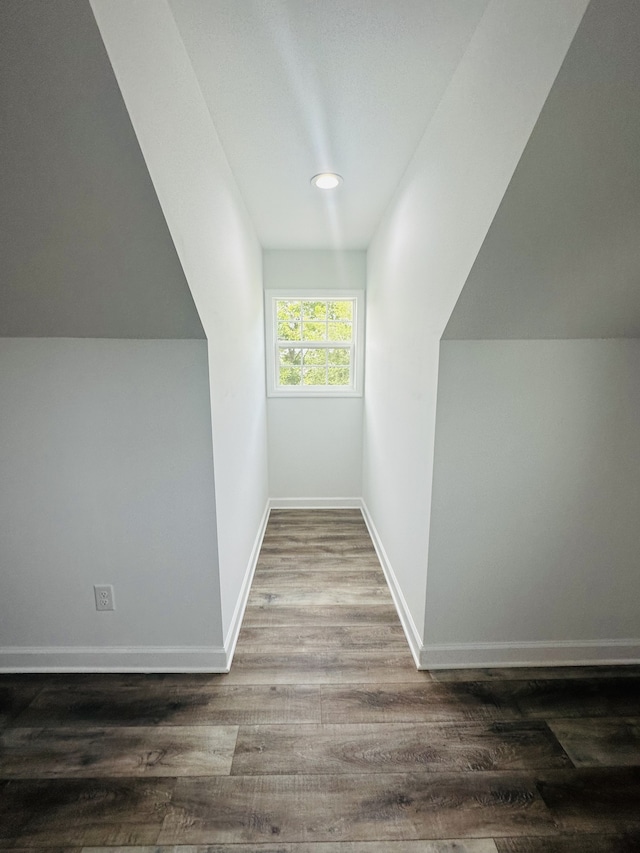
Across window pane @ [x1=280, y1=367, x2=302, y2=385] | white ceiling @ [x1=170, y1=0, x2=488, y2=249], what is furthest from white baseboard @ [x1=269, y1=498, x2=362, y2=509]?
white ceiling @ [x1=170, y1=0, x2=488, y2=249]

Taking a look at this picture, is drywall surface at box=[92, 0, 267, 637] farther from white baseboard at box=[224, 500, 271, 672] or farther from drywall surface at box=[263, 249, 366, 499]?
drywall surface at box=[263, 249, 366, 499]

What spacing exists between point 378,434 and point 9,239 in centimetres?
227

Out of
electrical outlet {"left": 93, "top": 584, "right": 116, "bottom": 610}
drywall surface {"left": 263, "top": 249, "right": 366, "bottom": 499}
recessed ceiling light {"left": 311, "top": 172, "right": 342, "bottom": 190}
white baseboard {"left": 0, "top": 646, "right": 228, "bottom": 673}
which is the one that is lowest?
white baseboard {"left": 0, "top": 646, "right": 228, "bottom": 673}

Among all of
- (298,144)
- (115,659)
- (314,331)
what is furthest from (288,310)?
(115,659)

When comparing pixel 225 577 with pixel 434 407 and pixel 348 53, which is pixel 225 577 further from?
pixel 348 53

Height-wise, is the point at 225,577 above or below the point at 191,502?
below

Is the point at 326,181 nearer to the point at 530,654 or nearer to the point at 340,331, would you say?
the point at 340,331

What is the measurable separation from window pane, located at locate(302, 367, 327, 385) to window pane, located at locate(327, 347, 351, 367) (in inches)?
4.5

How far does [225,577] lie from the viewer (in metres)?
1.82

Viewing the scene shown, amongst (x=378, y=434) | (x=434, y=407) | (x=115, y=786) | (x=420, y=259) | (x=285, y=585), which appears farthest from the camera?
(x=378, y=434)

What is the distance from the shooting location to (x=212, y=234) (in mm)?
1622

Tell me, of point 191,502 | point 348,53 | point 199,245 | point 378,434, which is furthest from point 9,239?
point 378,434

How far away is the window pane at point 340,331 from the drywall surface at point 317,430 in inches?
12.8

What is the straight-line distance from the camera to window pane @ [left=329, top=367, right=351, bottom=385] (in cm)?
354
